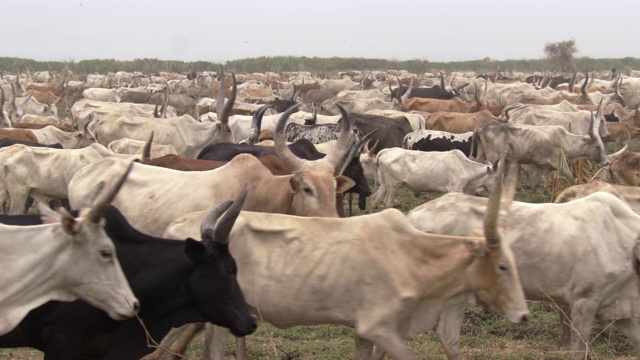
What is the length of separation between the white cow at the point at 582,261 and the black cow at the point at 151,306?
6.43 ft

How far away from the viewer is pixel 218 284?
4473mm

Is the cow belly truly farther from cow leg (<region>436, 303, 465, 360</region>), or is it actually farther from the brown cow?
the brown cow

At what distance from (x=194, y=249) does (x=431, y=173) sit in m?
7.64

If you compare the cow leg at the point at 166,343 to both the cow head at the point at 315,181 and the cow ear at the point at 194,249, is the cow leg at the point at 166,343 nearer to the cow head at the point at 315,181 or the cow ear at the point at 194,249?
the cow ear at the point at 194,249

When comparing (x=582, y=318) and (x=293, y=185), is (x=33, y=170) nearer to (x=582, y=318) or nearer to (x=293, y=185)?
(x=293, y=185)

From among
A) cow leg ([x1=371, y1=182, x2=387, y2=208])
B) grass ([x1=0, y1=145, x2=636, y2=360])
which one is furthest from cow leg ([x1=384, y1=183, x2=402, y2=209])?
grass ([x1=0, y1=145, x2=636, y2=360])

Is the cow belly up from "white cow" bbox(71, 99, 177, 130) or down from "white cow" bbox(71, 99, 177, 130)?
up

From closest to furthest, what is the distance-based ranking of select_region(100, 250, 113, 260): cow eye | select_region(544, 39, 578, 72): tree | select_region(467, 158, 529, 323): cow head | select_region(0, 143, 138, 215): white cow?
select_region(100, 250, 113, 260): cow eye, select_region(467, 158, 529, 323): cow head, select_region(0, 143, 138, 215): white cow, select_region(544, 39, 578, 72): tree

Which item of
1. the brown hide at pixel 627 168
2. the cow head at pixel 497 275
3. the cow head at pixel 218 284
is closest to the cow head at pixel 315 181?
the cow head at pixel 497 275

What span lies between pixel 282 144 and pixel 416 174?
5.35 m

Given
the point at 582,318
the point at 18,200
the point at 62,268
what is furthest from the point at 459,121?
the point at 62,268

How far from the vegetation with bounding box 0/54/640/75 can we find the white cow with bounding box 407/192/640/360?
5331 centimetres

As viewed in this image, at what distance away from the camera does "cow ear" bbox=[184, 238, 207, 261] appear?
4.37 meters

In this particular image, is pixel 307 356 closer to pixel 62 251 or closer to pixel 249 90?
pixel 62 251
